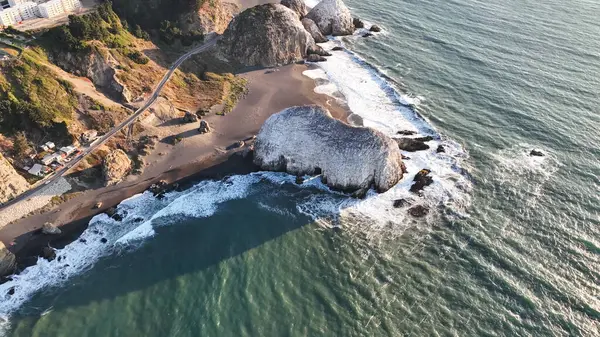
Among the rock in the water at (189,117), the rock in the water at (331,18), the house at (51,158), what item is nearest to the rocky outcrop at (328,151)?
the rock in the water at (189,117)

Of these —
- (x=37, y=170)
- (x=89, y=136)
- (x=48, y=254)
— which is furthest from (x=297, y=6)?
(x=48, y=254)

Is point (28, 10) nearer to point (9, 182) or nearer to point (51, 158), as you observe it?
point (51, 158)

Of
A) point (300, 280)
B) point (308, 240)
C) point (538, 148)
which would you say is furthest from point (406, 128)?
point (300, 280)

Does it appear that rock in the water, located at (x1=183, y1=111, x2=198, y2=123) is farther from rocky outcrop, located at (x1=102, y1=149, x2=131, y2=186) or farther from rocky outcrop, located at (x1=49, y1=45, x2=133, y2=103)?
rocky outcrop, located at (x1=102, y1=149, x2=131, y2=186)

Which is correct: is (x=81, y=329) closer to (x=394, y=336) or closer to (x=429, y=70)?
(x=394, y=336)

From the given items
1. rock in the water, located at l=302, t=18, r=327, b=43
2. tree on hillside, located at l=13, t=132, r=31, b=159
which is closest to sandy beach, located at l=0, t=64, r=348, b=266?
tree on hillside, located at l=13, t=132, r=31, b=159
